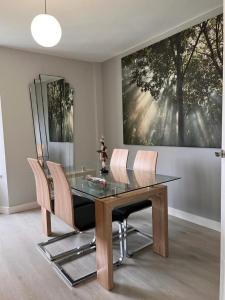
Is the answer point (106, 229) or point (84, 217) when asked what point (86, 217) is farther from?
point (106, 229)

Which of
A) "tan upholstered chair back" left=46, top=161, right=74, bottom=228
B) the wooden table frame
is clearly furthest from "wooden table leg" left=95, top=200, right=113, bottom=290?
"tan upholstered chair back" left=46, top=161, right=74, bottom=228

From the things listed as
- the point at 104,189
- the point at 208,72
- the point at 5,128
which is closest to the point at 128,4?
the point at 208,72

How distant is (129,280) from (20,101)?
114 inches

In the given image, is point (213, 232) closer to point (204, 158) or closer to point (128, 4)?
point (204, 158)

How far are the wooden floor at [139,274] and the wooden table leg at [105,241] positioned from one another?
9 cm

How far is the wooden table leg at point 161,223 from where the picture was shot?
2201 millimetres

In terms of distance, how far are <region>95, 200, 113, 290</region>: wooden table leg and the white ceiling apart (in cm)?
200

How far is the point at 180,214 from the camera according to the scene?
124 inches

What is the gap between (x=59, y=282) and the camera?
1.90m

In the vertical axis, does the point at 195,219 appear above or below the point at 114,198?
below

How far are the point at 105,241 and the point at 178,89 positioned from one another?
2.11 metres

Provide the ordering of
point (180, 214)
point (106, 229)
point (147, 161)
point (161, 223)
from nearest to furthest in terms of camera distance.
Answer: point (106, 229)
point (161, 223)
point (147, 161)
point (180, 214)

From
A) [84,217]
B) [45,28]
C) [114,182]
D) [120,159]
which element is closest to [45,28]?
[45,28]

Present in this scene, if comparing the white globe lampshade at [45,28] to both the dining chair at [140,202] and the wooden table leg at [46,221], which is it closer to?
the dining chair at [140,202]
